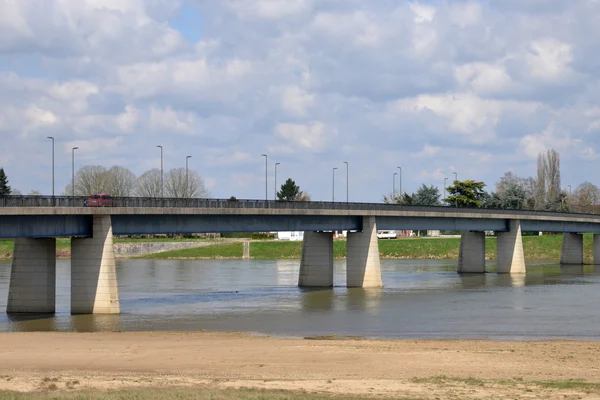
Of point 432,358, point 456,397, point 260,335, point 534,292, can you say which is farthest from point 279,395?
point 534,292

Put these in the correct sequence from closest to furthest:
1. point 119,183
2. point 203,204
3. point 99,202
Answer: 1. point 99,202
2. point 203,204
3. point 119,183

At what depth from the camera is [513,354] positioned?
41.0 m

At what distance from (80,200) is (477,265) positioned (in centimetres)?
6770

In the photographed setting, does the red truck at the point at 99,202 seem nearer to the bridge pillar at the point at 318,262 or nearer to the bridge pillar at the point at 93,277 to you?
the bridge pillar at the point at 93,277

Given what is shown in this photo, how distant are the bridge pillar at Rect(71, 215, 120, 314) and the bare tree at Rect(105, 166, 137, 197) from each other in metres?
121

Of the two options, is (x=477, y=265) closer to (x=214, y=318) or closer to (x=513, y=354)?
(x=214, y=318)

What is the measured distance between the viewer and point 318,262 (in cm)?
9169

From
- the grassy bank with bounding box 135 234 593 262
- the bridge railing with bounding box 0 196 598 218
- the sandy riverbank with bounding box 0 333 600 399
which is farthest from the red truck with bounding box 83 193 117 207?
the grassy bank with bounding box 135 234 593 262

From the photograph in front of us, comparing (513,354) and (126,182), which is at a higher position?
(126,182)

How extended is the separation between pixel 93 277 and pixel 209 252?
108m

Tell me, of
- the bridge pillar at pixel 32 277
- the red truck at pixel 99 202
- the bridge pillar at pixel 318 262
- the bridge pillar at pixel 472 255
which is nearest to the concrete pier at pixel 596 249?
the bridge pillar at pixel 472 255

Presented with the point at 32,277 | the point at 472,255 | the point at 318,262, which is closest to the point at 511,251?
the point at 472,255

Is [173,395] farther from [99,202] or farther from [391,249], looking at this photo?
[391,249]

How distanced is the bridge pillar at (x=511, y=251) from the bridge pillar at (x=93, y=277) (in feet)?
221
